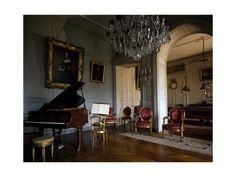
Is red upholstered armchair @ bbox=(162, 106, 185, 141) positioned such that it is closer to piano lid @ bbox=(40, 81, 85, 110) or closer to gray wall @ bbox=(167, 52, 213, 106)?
piano lid @ bbox=(40, 81, 85, 110)

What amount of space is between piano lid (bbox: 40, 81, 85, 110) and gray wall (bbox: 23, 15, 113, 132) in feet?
2.95

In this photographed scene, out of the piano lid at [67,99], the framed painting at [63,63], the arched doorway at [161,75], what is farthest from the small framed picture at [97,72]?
the piano lid at [67,99]

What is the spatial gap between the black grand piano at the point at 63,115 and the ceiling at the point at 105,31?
2.54 m

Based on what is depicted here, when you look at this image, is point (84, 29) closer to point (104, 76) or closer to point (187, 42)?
point (104, 76)

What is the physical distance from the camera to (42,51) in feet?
15.0

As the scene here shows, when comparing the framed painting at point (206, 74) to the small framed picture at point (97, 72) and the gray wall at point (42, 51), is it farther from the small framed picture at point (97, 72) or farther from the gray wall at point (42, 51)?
the gray wall at point (42, 51)

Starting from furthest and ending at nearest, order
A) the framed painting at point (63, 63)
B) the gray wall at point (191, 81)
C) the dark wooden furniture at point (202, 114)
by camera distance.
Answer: the gray wall at point (191, 81), the dark wooden furniture at point (202, 114), the framed painting at point (63, 63)

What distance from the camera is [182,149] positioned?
3428 millimetres

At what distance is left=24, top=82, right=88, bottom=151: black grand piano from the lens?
3.28m

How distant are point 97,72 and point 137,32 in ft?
9.78

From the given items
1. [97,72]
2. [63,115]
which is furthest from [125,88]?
[63,115]

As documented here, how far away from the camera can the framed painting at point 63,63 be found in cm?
459
